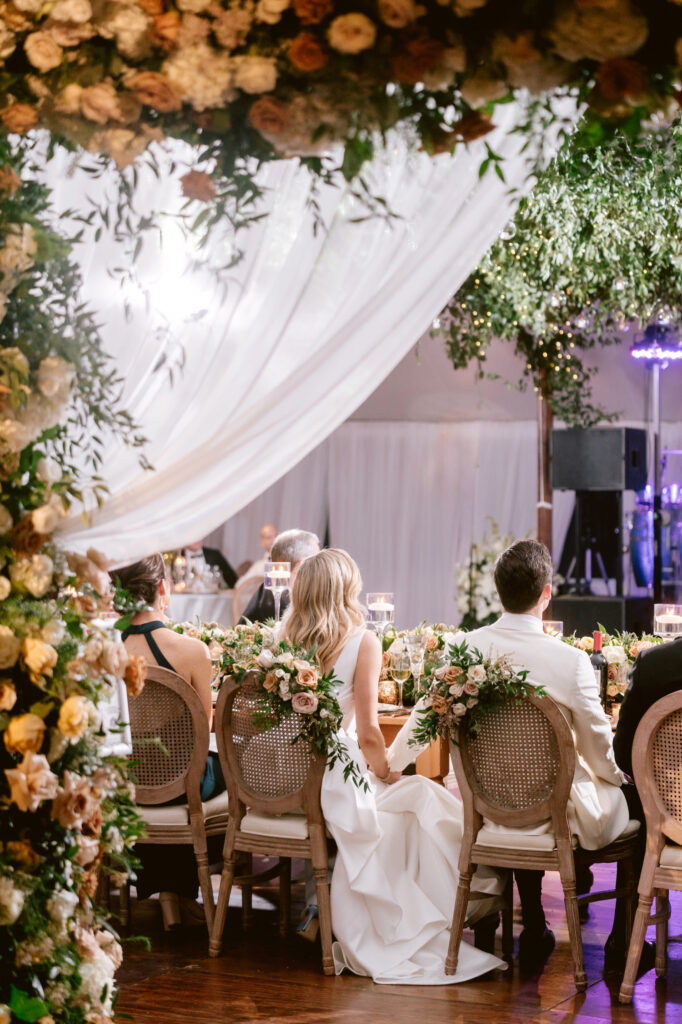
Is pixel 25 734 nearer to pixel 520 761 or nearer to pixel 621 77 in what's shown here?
pixel 621 77

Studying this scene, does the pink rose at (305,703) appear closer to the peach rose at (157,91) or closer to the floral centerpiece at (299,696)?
the floral centerpiece at (299,696)

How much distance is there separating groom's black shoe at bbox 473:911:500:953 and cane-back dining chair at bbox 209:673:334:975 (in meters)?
0.56

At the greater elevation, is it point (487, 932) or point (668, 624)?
point (668, 624)

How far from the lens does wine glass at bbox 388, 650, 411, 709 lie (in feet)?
17.3

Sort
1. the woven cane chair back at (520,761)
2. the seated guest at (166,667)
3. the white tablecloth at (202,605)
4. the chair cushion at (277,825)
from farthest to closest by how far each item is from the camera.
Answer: the white tablecloth at (202,605) < the seated guest at (166,667) < the chair cushion at (277,825) < the woven cane chair back at (520,761)

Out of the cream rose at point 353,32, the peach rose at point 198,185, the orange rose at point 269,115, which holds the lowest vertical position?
the peach rose at point 198,185

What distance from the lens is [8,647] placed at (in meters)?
2.58

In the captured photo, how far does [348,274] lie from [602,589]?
369 inches

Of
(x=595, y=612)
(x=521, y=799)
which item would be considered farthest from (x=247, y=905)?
(x=595, y=612)

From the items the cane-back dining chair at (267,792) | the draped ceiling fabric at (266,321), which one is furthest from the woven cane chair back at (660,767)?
the draped ceiling fabric at (266,321)

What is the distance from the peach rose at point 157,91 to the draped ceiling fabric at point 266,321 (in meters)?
0.15

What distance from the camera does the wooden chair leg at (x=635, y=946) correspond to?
396cm

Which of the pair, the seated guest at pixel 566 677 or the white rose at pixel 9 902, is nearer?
the white rose at pixel 9 902

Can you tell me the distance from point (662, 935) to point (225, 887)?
1513 mm
